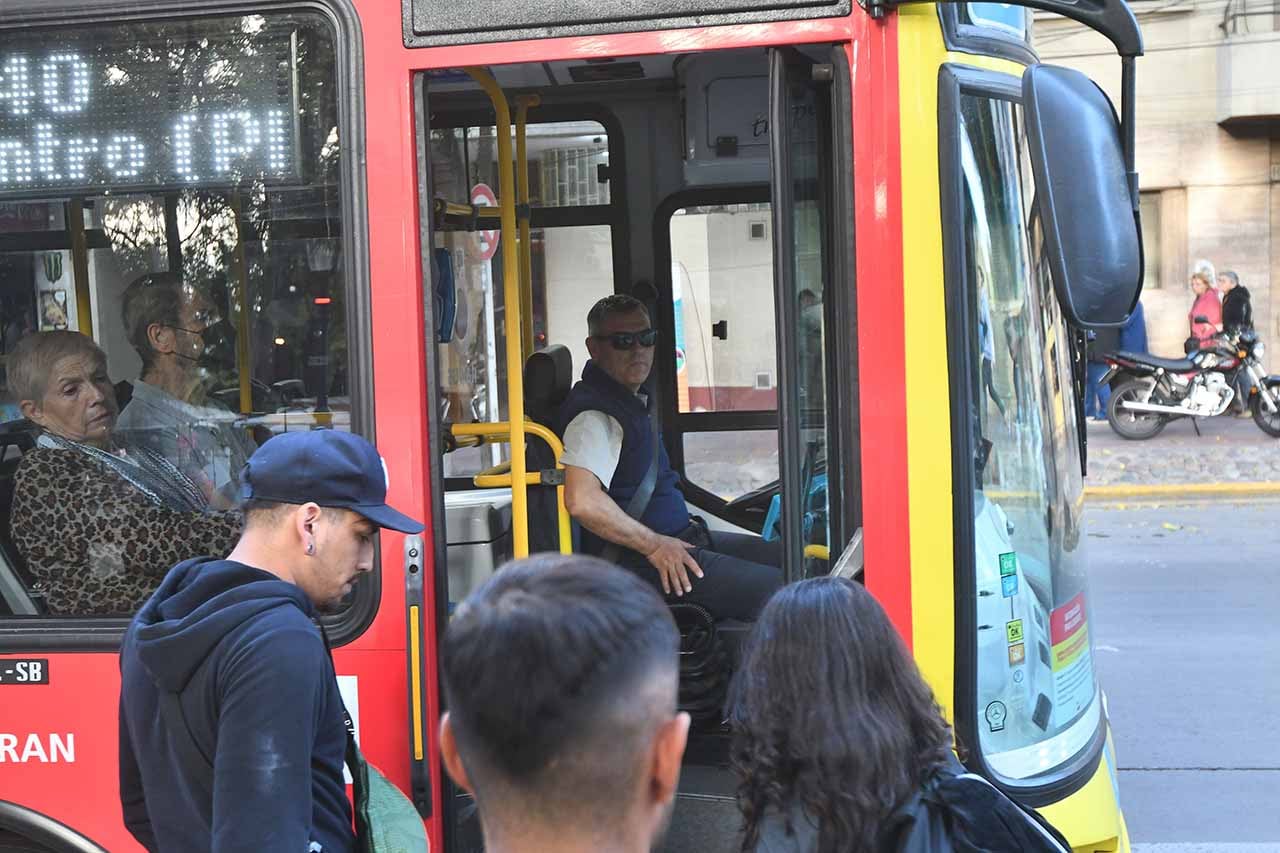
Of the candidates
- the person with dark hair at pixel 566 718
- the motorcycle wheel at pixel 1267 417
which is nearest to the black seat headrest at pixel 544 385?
the person with dark hair at pixel 566 718

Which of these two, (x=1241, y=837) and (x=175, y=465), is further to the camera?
(x=1241, y=837)

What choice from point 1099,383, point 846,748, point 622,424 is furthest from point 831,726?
point 1099,383

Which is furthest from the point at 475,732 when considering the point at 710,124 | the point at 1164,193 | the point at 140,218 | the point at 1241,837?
the point at 1164,193

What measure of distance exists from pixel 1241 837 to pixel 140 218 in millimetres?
4261

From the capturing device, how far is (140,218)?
2.98 m

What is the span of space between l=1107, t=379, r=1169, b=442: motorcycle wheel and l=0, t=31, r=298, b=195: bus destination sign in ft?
42.7

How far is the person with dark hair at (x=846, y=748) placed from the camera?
1989mm

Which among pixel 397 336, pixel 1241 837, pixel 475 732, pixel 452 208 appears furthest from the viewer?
pixel 1241 837

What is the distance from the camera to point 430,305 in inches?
113

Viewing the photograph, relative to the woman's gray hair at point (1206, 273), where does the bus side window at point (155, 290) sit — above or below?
below

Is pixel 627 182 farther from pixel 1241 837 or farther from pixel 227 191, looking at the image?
pixel 1241 837

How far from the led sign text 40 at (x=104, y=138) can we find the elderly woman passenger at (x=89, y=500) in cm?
41

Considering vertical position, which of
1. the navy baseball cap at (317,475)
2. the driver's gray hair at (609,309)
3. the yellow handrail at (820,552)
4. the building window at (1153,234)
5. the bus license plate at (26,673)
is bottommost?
the bus license plate at (26,673)

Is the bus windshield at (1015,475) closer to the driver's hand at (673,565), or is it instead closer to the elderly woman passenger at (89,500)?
the driver's hand at (673,565)
